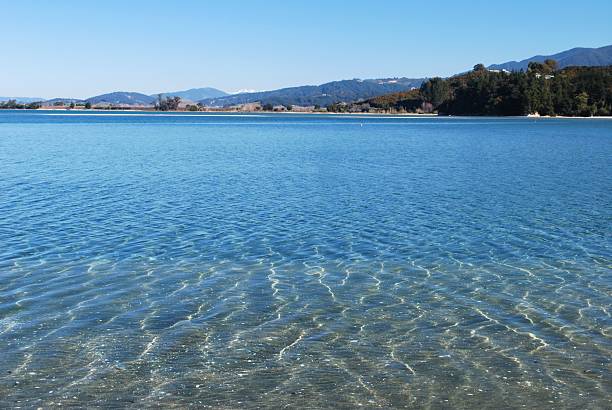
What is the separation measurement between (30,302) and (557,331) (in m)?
11.2

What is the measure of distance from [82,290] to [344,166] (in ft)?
127

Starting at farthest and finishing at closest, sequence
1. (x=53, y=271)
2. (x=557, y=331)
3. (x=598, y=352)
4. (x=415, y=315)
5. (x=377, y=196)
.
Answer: (x=377, y=196) → (x=53, y=271) → (x=415, y=315) → (x=557, y=331) → (x=598, y=352)

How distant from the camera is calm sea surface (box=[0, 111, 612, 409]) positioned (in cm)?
1045

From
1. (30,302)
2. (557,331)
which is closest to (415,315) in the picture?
(557,331)

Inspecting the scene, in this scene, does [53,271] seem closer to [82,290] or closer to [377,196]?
[82,290]

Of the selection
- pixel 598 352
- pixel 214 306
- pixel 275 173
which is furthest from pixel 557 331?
pixel 275 173

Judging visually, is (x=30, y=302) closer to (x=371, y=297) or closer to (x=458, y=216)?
(x=371, y=297)

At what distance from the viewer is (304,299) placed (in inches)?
602

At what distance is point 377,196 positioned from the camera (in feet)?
110

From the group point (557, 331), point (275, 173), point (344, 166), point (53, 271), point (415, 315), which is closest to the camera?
point (557, 331)

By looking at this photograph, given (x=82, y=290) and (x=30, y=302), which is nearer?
(x=30, y=302)

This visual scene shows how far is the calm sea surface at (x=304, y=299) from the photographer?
34.3 ft

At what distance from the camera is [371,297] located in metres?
15.5

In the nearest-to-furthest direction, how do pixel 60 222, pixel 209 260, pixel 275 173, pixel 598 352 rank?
pixel 598 352
pixel 209 260
pixel 60 222
pixel 275 173
